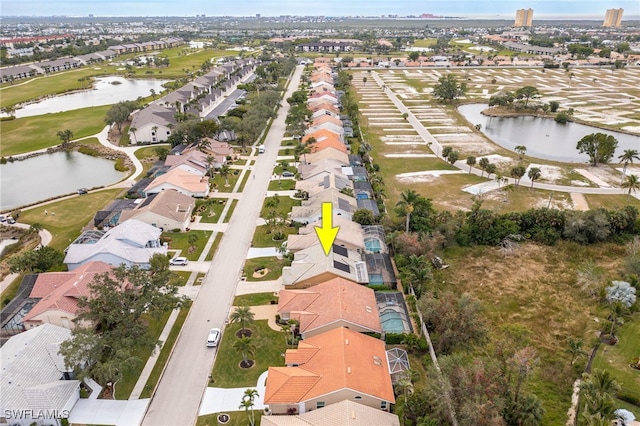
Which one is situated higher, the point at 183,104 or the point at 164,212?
the point at 183,104

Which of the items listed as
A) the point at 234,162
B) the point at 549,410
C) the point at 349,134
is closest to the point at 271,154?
the point at 234,162

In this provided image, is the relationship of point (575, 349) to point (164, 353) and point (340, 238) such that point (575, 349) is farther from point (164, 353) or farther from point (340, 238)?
point (164, 353)

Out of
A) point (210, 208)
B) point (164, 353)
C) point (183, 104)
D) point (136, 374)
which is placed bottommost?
point (136, 374)

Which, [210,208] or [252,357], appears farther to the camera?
[210,208]

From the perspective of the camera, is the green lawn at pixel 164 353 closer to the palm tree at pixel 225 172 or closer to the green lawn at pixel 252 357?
the green lawn at pixel 252 357

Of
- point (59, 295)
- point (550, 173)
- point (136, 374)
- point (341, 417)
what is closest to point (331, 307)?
point (341, 417)

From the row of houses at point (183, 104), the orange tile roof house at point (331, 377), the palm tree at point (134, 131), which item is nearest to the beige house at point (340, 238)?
the orange tile roof house at point (331, 377)
